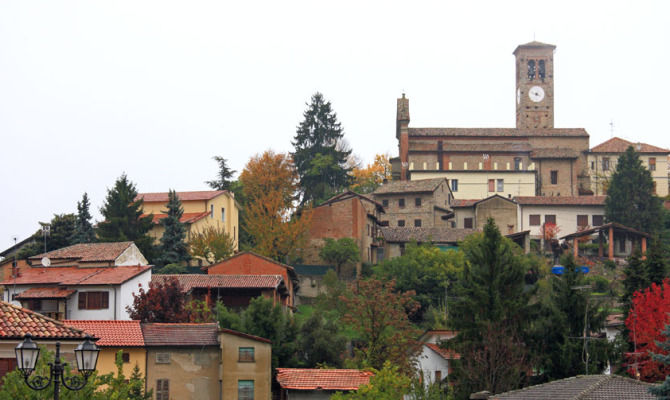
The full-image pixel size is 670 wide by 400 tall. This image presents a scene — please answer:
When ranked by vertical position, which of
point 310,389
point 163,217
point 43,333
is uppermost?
point 163,217

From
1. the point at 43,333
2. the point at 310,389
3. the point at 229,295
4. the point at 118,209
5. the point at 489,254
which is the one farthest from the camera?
the point at 118,209

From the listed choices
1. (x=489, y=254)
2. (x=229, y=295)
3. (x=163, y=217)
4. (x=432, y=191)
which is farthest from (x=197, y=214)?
(x=489, y=254)

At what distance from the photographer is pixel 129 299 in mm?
42062

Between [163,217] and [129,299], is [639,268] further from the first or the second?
[163,217]

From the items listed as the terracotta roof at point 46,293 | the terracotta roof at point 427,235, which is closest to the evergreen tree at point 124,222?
the terracotta roof at point 46,293

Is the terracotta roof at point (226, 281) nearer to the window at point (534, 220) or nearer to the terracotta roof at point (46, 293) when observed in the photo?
the terracotta roof at point (46, 293)

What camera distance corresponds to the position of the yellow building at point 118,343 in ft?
106

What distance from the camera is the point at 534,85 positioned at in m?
97.4

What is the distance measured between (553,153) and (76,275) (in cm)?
5071

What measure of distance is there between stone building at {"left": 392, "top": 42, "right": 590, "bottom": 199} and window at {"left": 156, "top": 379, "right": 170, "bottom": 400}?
161 feet

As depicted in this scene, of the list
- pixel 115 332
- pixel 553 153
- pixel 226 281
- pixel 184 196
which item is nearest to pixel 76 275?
pixel 226 281

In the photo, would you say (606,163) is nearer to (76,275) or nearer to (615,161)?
(615,161)

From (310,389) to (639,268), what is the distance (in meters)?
15.5

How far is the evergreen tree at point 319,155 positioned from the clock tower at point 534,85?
24.4 meters
